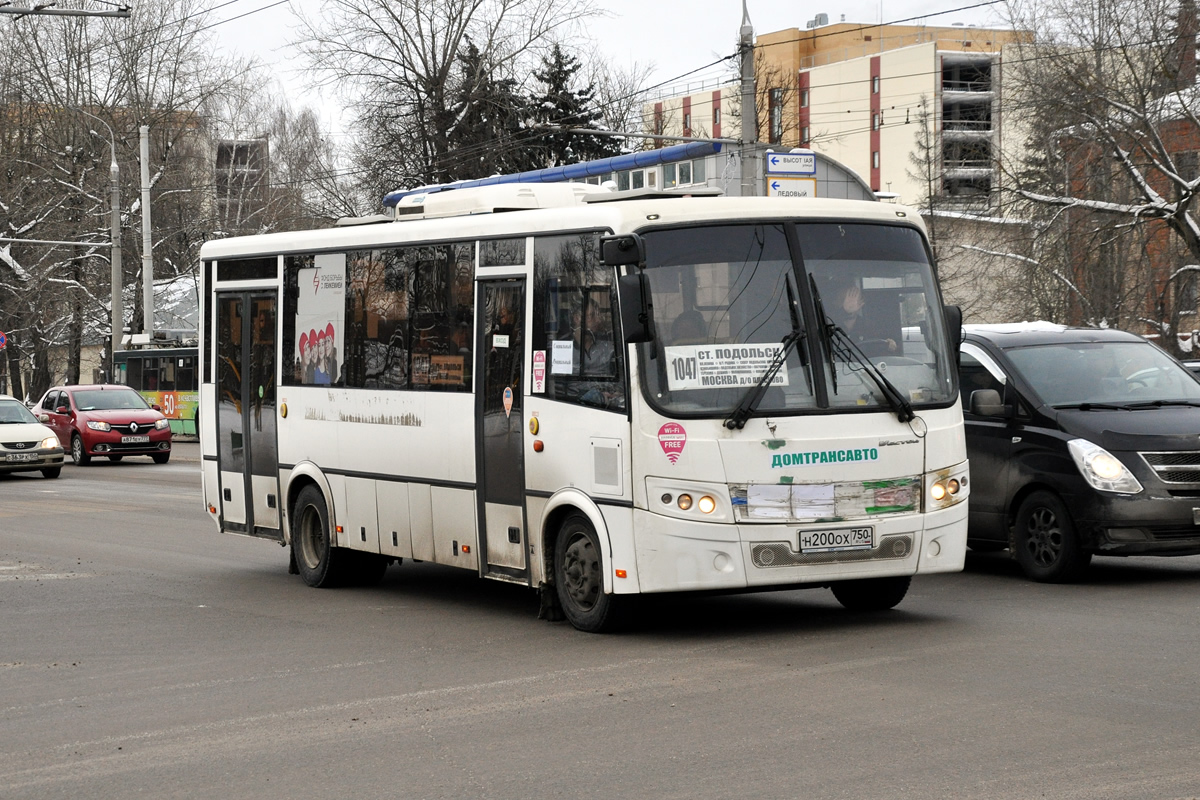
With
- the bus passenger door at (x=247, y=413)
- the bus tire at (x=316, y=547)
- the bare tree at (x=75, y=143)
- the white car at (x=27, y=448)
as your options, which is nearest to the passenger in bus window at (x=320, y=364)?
the bus passenger door at (x=247, y=413)

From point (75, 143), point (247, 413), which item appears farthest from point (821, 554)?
point (75, 143)

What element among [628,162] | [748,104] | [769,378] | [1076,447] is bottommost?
[1076,447]

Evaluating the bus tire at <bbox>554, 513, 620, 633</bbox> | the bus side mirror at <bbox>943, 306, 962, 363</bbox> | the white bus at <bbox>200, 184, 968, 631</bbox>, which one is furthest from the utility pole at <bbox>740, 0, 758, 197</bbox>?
the bus tire at <bbox>554, 513, 620, 633</bbox>

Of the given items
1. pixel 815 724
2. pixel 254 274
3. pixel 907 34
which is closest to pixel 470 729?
pixel 815 724

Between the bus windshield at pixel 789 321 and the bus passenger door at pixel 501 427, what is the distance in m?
1.32

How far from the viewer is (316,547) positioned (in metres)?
13.5

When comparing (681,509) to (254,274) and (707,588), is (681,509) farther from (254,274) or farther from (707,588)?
(254,274)

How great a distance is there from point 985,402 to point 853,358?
2.50 meters

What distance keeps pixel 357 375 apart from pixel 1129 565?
6287mm

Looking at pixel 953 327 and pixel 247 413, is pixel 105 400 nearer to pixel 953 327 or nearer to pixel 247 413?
pixel 247 413

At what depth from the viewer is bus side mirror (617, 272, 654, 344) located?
32.0ft

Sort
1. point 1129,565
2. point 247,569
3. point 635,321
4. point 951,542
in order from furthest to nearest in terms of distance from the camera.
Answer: point 247,569, point 1129,565, point 951,542, point 635,321

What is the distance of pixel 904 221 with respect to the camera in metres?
10.8

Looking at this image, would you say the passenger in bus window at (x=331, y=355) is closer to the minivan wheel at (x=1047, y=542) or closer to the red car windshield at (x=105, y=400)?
the minivan wheel at (x=1047, y=542)
